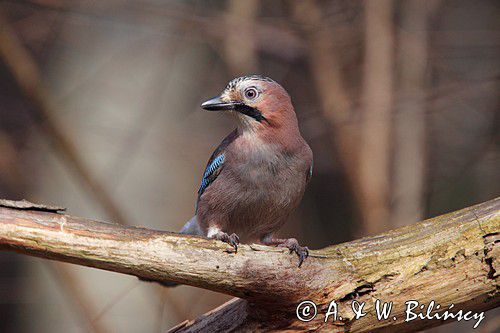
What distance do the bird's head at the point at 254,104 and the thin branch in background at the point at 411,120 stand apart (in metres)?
2.41

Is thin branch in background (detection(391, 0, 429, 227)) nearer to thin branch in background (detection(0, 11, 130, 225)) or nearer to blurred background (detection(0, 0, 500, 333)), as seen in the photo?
blurred background (detection(0, 0, 500, 333))

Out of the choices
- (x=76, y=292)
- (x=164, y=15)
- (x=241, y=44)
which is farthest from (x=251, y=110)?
(x=241, y=44)

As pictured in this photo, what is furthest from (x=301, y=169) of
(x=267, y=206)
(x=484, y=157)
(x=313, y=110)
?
(x=484, y=157)

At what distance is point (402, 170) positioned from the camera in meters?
6.82

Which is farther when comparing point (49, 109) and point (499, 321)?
point (49, 109)

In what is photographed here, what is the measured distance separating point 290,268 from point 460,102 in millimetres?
3973

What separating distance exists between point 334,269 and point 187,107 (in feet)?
13.9

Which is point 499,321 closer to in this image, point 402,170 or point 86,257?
point 402,170

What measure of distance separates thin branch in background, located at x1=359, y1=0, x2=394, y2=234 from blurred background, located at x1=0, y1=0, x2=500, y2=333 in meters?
0.01

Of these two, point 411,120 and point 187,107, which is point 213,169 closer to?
point 411,120

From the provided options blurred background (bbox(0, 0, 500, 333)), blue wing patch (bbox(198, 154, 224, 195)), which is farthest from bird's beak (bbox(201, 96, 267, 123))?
blurred background (bbox(0, 0, 500, 333))

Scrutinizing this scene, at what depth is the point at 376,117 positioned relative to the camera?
6625 millimetres

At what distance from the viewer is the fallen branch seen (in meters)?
3.40

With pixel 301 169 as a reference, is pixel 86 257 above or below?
below
